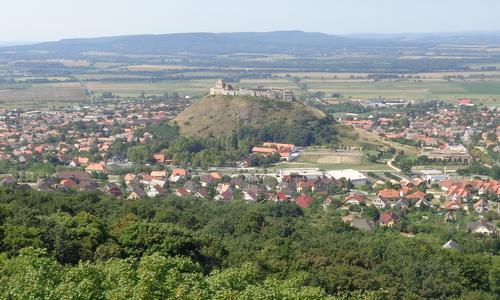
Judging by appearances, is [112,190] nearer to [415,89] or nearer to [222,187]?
[222,187]

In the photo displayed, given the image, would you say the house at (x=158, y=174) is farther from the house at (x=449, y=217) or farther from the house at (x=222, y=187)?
the house at (x=449, y=217)

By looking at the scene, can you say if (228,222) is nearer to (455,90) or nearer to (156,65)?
(455,90)

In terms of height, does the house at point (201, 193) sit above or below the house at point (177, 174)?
above

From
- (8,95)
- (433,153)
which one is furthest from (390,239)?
(8,95)

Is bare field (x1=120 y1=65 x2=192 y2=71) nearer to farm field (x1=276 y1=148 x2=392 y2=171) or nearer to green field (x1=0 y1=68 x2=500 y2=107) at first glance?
green field (x1=0 y1=68 x2=500 y2=107)

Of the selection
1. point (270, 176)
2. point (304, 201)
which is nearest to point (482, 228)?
point (304, 201)

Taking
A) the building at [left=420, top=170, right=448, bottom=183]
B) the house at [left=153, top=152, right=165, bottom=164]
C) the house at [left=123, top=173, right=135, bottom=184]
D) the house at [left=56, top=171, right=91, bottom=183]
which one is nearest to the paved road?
the building at [left=420, top=170, right=448, bottom=183]

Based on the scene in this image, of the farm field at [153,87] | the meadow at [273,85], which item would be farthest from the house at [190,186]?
the farm field at [153,87]
